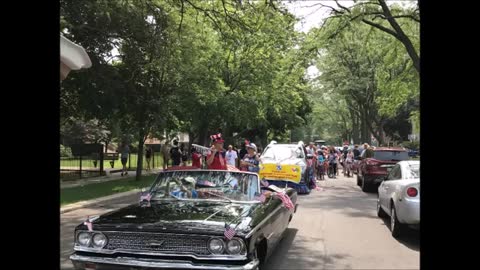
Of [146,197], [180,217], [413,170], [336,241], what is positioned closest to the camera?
[180,217]

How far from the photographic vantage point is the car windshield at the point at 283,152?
17.5 meters

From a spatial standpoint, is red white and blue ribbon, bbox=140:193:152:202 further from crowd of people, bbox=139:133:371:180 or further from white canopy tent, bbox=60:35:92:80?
crowd of people, bbox=139:133:371:180

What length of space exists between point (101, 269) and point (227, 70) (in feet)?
77.8

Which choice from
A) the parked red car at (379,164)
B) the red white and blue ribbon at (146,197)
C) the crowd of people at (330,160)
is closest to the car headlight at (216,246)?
the red white and blue ribbon at (146,197)

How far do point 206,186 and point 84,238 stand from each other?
6.42ft

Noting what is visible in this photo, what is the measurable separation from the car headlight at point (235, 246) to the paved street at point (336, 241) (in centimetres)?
199

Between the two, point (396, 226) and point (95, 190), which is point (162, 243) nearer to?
point (396, 226)

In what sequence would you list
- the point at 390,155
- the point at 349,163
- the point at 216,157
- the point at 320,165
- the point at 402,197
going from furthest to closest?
the point at 349,163
the point at 320,165
the point at 390,155
the point at 216,157
the point at 402,197

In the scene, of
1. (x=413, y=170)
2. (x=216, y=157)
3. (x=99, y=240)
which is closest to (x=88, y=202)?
(x=216, y=157)

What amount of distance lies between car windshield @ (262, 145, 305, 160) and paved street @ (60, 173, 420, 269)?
406cm

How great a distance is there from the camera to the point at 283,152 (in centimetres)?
1786

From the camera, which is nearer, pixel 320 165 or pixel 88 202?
pixel 88 202
